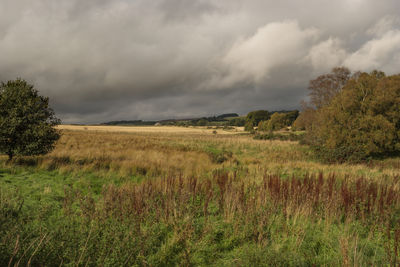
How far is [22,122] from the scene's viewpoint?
34.6 ft

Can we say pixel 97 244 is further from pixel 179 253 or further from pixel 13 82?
pixel 13 82

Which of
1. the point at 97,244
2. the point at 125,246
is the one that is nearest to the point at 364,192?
the point at 125,246

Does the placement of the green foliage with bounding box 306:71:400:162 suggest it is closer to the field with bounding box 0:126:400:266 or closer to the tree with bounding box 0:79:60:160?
the field with bounding box 0:126:400:266

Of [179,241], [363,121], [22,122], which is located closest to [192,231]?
[179,241]

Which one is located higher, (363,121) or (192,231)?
(363,121)

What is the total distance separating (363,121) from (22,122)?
93.3 feet

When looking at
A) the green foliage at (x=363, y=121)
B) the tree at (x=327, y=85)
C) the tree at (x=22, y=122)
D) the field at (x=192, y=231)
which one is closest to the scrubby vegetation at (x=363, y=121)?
the green foliage at (x=363, y=121)

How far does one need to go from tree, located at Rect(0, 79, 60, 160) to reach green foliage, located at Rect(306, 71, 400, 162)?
76.7 ft

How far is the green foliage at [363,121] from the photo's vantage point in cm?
2042

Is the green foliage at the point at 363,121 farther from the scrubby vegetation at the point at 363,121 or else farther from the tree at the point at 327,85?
the tree at the point at 327,85

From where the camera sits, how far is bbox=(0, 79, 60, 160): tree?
33.4 feet

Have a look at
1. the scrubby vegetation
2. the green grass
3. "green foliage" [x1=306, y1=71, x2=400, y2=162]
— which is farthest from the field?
"green foliage" [x1=306, y1=71, x2=400, y2=162]

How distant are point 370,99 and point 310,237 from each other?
2497 centimetres

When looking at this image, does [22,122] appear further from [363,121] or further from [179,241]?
[363,121]
